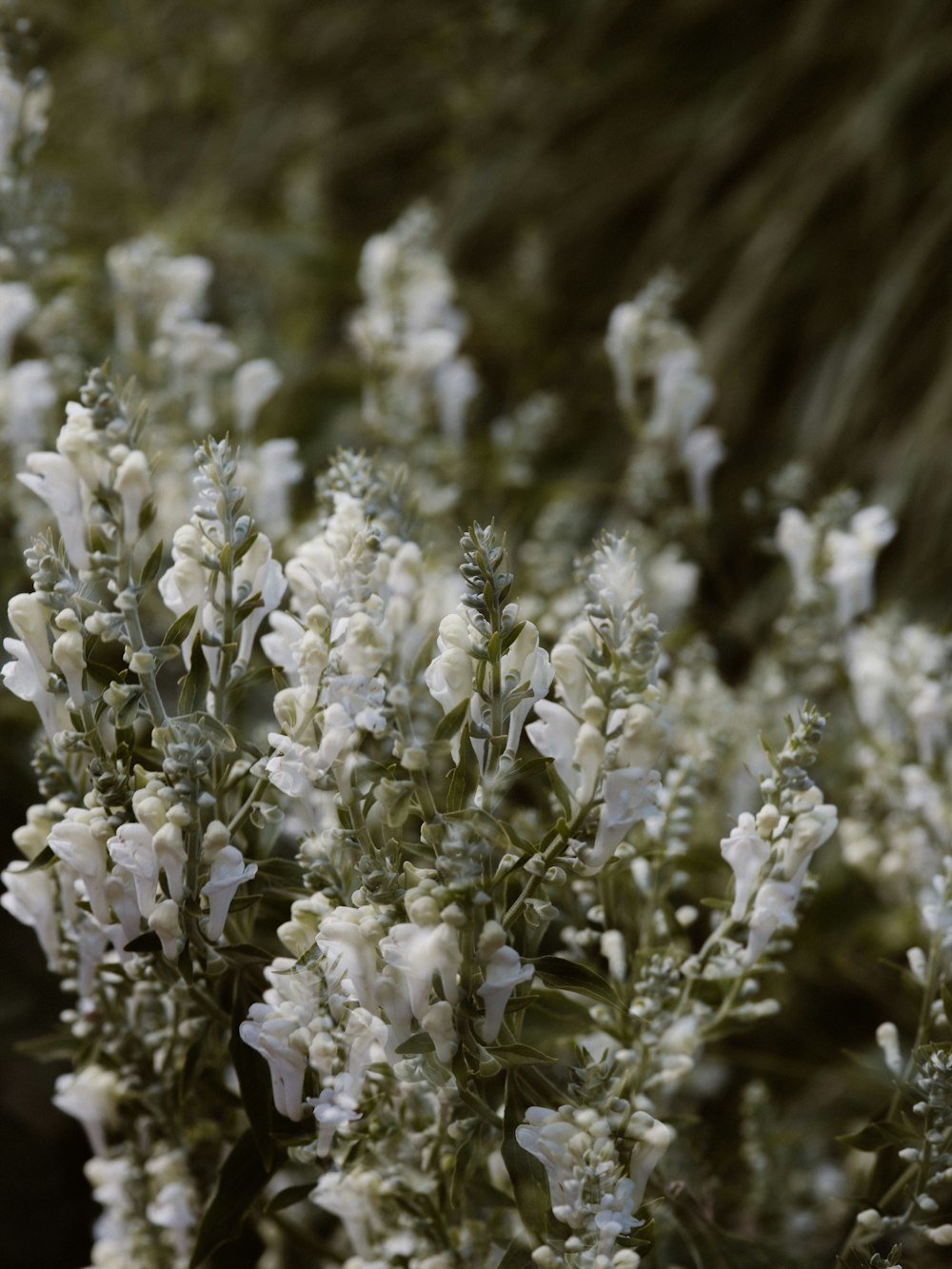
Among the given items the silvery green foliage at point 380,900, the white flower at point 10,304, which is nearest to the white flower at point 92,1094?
the silvery green foliage at point 380,900

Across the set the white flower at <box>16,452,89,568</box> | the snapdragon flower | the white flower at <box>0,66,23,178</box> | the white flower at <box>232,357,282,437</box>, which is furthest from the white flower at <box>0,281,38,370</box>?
the snapdragon flower

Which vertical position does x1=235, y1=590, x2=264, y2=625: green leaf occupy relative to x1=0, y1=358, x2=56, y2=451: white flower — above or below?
below

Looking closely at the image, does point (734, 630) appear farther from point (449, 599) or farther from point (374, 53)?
point (374, 53)

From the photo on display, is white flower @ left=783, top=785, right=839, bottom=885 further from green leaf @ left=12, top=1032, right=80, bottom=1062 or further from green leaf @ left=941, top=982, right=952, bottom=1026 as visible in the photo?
green leaf @ left=12, top=1032, right=80, bottom=1062

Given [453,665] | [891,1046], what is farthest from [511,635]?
[891,1046]

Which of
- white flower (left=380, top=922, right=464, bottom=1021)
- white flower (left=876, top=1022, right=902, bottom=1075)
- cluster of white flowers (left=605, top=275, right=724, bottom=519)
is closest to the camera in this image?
white flower (left=380, top=922, right=464, bottom=1021)

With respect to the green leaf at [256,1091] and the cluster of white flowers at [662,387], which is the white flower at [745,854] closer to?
the green leaf at [256,1091]

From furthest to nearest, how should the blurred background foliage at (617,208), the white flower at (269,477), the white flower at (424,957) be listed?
the blurred background foliage at (617,208), the white flower at (269,477), the white flower at (424,957)
